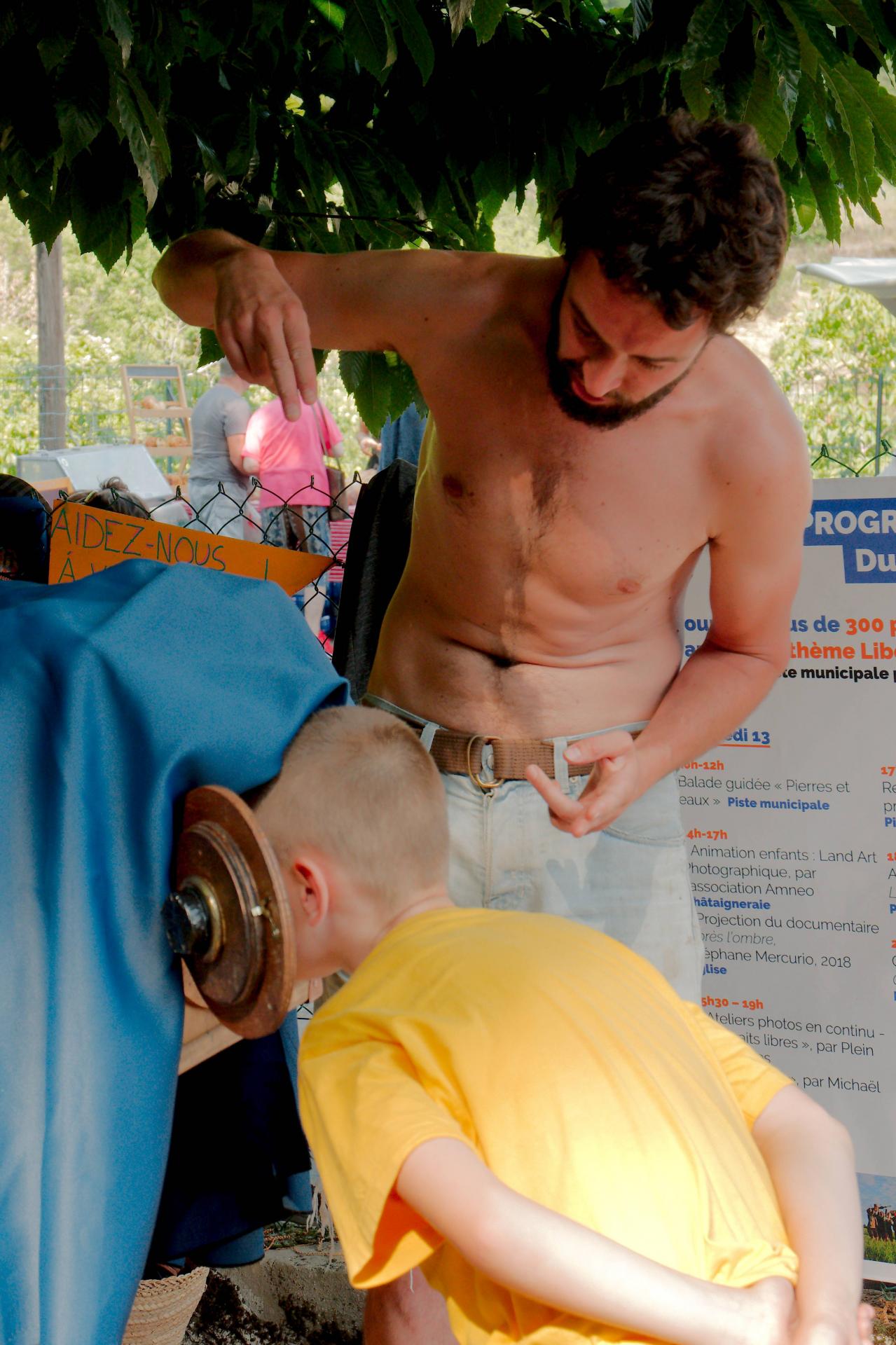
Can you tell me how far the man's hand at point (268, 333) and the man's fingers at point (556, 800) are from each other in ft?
1.95

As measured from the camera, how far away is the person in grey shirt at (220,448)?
6.77m

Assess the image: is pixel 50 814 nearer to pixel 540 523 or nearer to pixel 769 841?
pixel 540 523

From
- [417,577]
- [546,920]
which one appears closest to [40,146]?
[417,577]

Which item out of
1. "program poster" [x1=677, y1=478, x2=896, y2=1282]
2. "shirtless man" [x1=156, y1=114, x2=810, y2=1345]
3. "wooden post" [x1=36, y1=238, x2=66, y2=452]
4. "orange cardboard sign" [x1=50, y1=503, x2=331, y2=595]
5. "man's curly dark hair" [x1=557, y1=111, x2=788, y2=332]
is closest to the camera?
"man's curly dark hair" [x1=557, y1=111, x2=788, y2=332]

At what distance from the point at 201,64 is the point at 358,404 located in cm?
68

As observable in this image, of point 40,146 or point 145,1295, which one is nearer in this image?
point 40,146

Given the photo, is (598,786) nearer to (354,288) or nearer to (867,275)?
(354,288)

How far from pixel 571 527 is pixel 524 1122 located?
117 centimetres

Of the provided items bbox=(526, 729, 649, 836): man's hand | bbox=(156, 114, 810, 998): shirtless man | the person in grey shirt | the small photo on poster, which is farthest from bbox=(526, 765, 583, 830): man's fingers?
the person in grey shirt

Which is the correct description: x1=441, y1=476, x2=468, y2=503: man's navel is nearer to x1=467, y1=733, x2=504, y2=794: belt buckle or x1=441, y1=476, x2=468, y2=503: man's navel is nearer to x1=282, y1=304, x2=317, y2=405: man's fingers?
x1=467, y1=733, x2=504, y2=794: belt buckle

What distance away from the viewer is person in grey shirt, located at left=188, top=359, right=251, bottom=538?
22.2ft

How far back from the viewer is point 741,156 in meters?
2.05

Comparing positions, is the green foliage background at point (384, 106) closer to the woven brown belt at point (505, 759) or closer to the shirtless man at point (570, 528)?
the shirtless man at point (570, 528)

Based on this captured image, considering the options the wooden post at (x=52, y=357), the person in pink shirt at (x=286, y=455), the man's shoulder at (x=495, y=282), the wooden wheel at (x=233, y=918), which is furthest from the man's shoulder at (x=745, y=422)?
the wooden post at (x=52, y=357)
